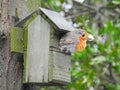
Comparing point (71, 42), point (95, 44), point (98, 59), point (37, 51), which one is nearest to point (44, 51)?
point (37, 51)

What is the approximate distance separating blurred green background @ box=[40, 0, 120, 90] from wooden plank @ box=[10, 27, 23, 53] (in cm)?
253

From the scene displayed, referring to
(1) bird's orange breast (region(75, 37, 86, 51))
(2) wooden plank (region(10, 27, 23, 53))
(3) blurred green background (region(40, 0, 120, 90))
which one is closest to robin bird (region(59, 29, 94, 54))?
(1) bird's orange breast (region(75, 37, 86, 51))

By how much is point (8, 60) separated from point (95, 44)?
2.98 meters

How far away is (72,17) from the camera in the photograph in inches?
217

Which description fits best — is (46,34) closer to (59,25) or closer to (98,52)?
(59,25)

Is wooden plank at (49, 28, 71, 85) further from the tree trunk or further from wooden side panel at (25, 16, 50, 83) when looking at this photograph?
the tree trunk

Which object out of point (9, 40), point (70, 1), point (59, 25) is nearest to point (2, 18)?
point (9, 40)

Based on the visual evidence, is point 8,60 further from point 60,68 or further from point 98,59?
point 98,59

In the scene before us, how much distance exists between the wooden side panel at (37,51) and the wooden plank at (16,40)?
0.05m

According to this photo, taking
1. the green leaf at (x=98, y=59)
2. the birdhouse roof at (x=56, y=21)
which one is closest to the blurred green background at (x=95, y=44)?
the green leaf at (x=98, y=59)

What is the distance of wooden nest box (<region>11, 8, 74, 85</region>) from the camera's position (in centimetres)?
256

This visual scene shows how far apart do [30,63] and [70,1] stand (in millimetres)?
3259

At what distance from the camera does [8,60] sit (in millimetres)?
2590

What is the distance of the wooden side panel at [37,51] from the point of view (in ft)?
8.45
